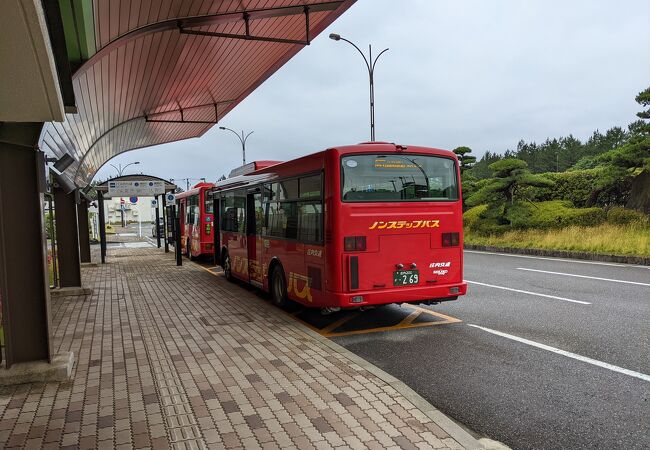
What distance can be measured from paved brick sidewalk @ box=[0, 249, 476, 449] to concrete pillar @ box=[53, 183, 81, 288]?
335 cm

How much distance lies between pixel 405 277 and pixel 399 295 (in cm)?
29

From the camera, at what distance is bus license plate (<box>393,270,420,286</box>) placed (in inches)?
279

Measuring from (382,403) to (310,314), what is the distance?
4507 millimetres

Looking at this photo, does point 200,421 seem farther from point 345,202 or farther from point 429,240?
point 429,240

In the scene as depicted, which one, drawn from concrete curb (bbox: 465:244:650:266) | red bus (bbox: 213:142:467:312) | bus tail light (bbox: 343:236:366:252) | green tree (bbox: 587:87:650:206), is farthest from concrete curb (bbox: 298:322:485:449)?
green tree (bbox: 587:87:650:206)

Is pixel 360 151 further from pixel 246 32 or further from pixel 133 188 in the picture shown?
pixel 133 188

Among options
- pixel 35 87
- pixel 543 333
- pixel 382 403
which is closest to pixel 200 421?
pixel 382 403

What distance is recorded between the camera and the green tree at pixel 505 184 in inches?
845

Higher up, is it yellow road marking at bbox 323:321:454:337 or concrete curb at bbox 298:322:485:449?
concrete curb at bbox 298:322:485:449

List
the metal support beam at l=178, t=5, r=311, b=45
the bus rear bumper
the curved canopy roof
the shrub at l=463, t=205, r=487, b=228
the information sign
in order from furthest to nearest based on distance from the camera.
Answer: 1. the shrub at l=463, t=205, r=487, b=228
2. the information sign
3. the metal support beam at l=178, t=5, r=311, b=45
4. the curved canopy roof
5. the bus rear bumper

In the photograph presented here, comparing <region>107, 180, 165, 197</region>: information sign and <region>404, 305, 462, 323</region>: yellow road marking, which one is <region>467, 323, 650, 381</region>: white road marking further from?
<region>107, 180, 165, 197</region>: information sign

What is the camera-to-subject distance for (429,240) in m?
7.30

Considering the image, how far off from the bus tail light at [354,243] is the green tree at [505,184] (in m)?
15.9

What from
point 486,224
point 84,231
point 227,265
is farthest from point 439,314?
point 486,224
